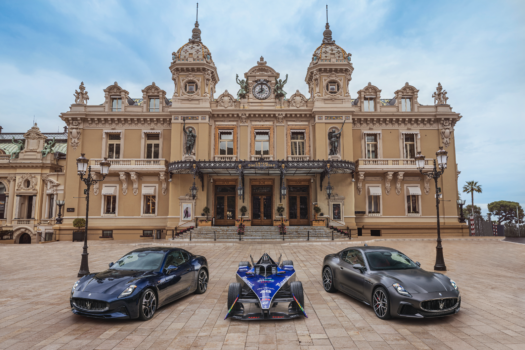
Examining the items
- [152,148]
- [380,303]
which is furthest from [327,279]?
[152,148]

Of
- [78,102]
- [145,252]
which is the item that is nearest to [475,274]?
[145,252]

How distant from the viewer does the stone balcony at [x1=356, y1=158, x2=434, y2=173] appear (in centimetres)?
2792

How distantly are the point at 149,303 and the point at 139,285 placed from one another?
1.61 ft

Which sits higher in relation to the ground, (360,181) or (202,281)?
(360,181)

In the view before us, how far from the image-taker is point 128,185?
28.4m

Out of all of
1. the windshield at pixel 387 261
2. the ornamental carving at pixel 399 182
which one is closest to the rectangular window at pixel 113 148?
the ornamental carving at pixel 399 182

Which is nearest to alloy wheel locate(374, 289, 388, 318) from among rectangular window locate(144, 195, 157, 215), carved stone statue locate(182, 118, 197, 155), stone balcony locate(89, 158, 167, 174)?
carved stone statue locate(182, 118, 197, 155)

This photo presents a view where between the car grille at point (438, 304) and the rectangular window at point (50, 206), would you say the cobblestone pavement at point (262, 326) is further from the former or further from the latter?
the rectangular window at point (50, 206)

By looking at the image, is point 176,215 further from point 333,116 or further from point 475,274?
point 475,274

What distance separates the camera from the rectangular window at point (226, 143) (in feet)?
94.7

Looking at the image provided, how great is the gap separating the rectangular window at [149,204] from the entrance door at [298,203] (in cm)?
1254

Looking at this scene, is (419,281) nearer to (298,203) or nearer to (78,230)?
(298,203)

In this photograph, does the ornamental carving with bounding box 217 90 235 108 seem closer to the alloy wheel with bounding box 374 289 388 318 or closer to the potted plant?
the potted plant

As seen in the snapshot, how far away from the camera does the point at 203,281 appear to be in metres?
8.77
